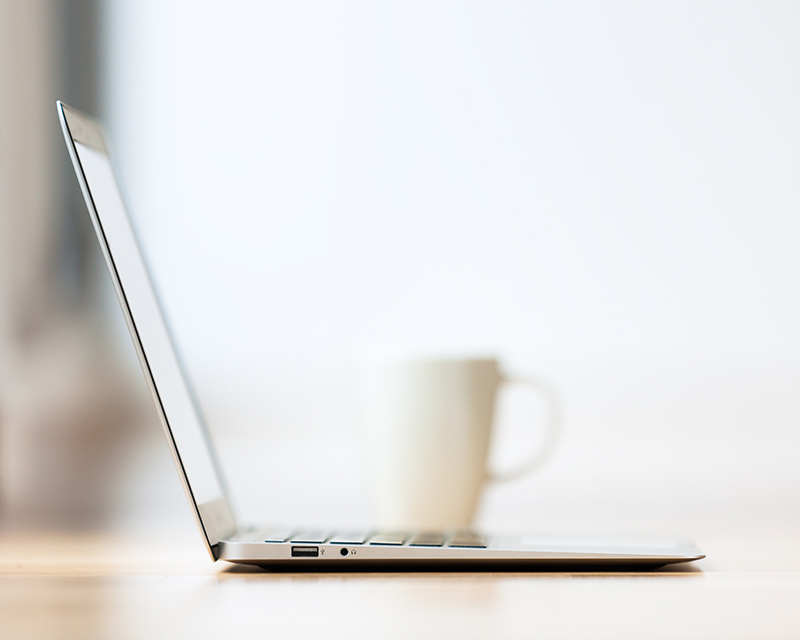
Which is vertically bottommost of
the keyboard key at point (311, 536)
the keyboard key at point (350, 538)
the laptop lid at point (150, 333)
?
the keyboard key at point (350, 538)

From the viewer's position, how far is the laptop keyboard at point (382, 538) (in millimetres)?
407

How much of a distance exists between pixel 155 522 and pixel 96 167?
314 mm

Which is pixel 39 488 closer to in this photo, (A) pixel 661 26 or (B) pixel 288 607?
(B) pixel 288 607

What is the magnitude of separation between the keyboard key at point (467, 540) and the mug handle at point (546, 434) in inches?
3.0

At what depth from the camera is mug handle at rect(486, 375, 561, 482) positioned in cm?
52

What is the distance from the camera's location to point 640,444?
32.9 inches

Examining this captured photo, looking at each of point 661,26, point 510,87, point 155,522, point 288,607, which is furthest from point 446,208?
point 288,607

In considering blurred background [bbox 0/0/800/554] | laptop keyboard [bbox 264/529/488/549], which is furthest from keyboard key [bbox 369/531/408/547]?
blurred background [bbox 0/0/800/554]

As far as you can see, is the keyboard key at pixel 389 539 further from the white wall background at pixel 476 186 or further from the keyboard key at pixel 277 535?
the white wall background at pixel 476 186

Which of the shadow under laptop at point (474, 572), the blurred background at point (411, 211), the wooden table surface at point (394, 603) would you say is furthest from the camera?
the blurred background at point (411, 211)

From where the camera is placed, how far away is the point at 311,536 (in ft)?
1.39

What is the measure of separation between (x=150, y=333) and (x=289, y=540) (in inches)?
5.1

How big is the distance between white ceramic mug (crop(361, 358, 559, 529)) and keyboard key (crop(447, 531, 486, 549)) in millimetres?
61

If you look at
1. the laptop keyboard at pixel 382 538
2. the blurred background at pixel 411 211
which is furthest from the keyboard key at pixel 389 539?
the blurred background at pixel 411 211
